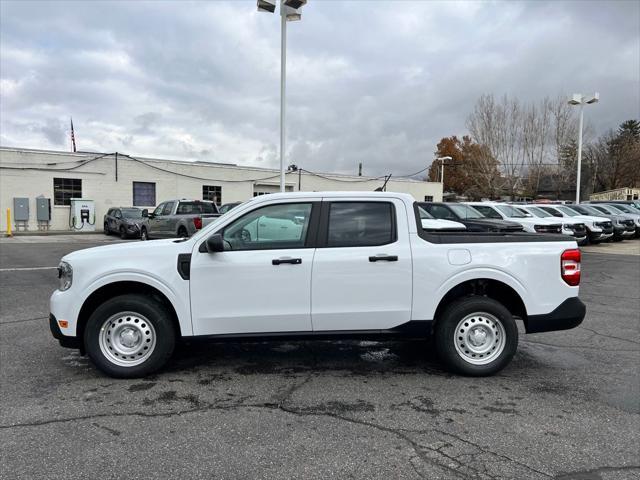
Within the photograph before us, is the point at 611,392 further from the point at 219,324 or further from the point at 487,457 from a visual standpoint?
the point at 219,324

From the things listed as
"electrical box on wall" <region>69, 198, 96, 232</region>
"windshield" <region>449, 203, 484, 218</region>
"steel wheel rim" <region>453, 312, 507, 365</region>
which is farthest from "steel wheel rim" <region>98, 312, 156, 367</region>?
"electrical box on wall" <region>69, 198, 96, 232</region>

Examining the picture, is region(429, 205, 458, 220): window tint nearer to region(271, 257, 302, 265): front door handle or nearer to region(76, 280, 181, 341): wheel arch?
region(271, 257, 302, 265): front door handle

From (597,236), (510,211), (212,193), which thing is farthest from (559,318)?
(212,193)

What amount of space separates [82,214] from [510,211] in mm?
21015

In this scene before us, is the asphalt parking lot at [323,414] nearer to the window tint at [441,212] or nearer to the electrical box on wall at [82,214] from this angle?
the window tint at [441,212]

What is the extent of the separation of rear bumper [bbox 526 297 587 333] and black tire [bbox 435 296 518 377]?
0.23 m

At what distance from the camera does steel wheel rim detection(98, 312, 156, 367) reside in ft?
14.9

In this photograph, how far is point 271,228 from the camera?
4.63m

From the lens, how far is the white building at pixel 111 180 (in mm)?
24859

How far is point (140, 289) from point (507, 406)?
3427 millimetres

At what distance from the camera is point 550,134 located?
43.6 m

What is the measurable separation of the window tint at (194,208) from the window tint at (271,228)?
13094mm

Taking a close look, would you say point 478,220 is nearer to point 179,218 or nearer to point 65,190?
point 179,218

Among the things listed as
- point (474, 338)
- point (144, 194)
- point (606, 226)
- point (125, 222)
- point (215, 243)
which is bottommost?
point (474, 338)
